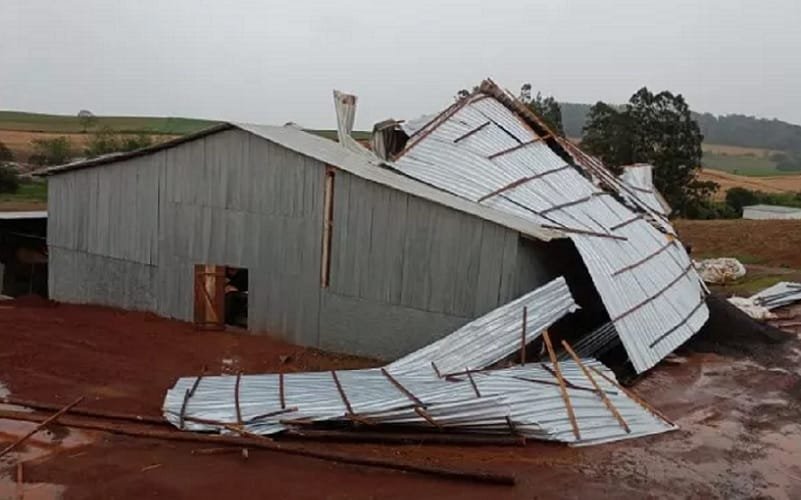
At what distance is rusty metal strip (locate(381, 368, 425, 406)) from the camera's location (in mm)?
10844

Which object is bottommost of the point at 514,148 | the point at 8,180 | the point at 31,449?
the point at 31,449

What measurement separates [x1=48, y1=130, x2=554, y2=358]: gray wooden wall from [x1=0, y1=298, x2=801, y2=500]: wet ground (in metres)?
1.13

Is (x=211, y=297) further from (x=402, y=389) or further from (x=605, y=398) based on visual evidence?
(x=605, y=398)

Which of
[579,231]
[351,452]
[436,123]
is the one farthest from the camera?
[436,123]

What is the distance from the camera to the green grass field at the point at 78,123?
7644 centimetres

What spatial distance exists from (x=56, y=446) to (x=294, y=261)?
6694 millimetres

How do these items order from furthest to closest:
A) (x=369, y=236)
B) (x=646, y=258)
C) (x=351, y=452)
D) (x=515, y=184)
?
(x=646, y=258)
(x=515, y=184)
(x=369, y=236)
(x=351, y=452)

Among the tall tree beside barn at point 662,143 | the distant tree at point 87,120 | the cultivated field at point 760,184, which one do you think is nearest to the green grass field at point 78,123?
the distant tree at point 87,120

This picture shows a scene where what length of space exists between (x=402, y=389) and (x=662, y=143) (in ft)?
145

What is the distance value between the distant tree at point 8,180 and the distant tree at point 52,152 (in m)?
6.44

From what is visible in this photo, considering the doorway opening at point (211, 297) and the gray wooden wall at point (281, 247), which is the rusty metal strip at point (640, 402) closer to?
the gray wooden wall at point (281, 247)

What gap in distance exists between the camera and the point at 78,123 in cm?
8206

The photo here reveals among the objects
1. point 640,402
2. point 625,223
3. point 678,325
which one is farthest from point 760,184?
point 640,402

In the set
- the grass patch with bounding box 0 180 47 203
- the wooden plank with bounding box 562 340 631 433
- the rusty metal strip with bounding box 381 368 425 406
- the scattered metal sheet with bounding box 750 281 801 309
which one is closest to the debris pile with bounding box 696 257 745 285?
the scattered metal sheet with bounding box 750 281 801 309
